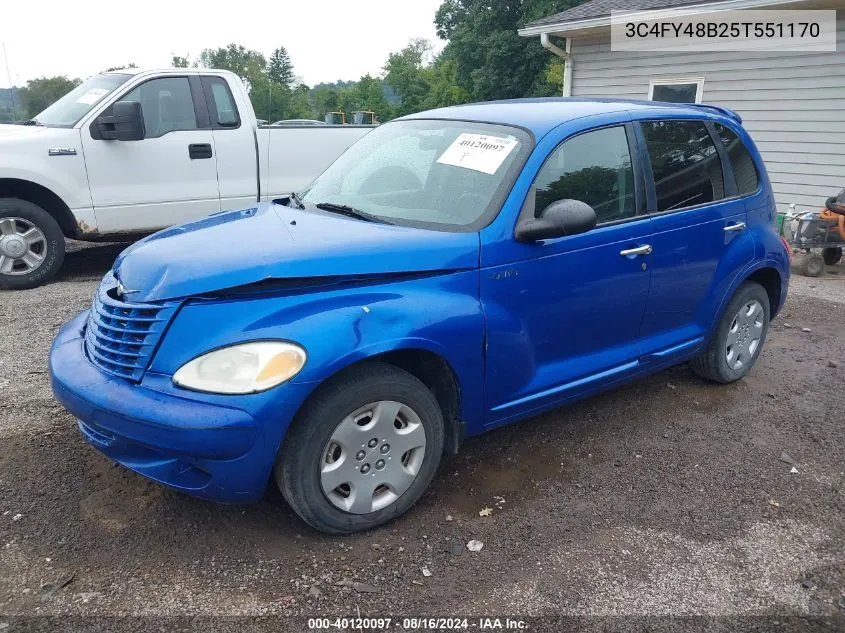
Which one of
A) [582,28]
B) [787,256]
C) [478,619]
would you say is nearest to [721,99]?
[582,28]

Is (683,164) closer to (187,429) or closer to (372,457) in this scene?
(372,457)

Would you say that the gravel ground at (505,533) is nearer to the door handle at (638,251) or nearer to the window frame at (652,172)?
the door handle at (638,251)

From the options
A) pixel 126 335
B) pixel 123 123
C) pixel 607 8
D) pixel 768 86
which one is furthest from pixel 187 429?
pixel 607 8

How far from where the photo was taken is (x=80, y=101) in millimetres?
7031

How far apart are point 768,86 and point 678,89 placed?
1.49m

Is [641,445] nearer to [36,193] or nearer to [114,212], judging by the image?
[114,212]

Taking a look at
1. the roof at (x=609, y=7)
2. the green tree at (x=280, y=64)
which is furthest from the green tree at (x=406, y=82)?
the roof at (x=609, y=7)

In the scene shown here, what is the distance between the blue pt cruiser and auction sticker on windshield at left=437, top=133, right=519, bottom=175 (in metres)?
0.01

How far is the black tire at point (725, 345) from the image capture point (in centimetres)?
446

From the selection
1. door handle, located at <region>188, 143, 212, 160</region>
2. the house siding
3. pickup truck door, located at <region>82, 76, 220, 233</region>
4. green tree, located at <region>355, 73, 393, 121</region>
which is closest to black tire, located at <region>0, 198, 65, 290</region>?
pickup truck door, located at <region>82, 76, 220, 233</region>

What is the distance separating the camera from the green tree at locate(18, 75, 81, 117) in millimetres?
8266

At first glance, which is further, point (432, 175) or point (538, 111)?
point (538, 111)

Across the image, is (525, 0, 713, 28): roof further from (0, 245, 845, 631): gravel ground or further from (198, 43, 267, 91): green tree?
(198, 43, 267, 91): green tree

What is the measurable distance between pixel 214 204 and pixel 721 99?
8064mm
